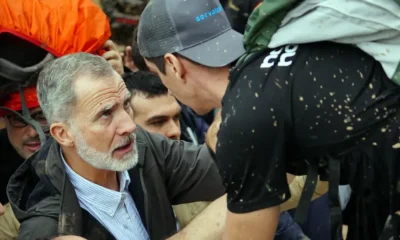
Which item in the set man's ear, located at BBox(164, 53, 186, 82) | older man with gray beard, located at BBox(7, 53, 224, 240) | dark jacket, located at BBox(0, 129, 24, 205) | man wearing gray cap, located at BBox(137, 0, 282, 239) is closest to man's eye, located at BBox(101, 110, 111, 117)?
older man with gray beard, located at BBox(7, 53, 224, 240)

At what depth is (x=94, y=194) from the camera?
272 cm

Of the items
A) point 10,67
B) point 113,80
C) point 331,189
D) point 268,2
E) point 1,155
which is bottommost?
point 1,155

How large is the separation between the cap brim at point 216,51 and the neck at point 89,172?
709mm

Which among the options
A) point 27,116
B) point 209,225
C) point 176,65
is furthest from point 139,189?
point 27,116

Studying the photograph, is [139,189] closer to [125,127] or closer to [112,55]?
[125,127]

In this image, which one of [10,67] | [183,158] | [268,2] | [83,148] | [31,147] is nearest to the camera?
[268,2]

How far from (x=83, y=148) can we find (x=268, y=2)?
1.19m

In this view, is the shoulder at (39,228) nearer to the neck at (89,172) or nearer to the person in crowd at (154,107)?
the neck at (89,172)

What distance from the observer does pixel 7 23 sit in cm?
337

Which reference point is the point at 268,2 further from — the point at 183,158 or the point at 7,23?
the point at 7,23

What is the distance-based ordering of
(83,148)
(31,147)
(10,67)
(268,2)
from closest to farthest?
(268,2) → (83,148) → (10,67) → (31,147)

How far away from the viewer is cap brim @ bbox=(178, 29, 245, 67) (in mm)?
2236

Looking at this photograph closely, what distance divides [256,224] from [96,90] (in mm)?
1114

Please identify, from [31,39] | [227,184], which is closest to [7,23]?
[31,39]
